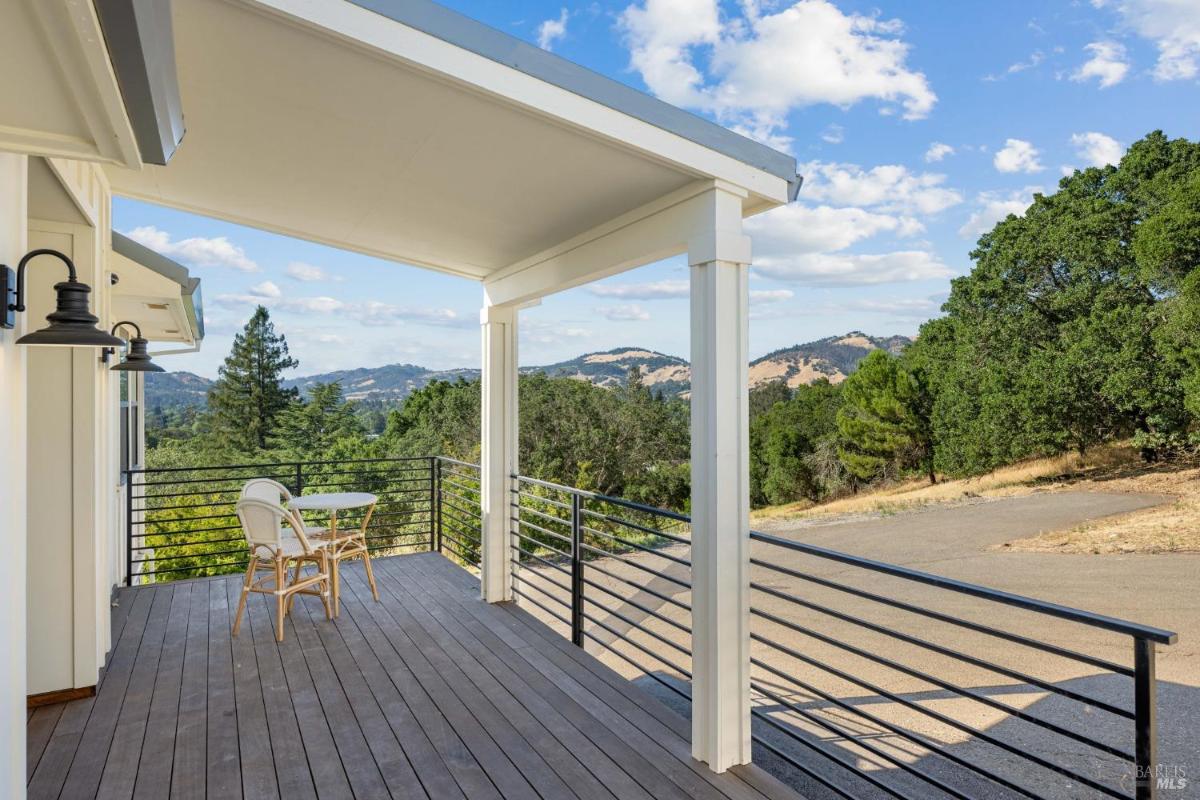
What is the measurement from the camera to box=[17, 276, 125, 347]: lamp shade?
182 cm

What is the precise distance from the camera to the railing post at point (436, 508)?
19.0ft

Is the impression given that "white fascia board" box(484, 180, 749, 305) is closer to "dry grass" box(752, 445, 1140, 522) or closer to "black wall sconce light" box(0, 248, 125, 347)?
"black wall sconce light" box(0, 248, 125, 347)

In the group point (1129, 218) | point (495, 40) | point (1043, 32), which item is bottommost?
point (495, 40)

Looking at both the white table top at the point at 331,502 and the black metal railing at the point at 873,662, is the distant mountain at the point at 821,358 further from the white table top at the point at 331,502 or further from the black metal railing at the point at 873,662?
the white table top at the point at 331,502

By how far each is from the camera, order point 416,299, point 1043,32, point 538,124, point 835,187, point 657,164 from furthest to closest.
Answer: point 416,299 → point 835,187 → point 1043,32 → point 657,164 → point 538,124

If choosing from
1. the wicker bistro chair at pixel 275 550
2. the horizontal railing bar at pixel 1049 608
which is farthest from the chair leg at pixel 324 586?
the horizontal railing bar at pixel 1049 608

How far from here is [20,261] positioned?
A: 1759 millimetres

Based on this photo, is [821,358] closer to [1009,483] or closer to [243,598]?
[1009,483]

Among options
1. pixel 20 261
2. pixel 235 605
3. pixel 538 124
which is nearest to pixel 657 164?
pixel 538 124

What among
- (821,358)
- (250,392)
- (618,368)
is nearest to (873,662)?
(618,368)

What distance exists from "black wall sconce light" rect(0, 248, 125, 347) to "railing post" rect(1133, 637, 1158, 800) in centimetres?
259

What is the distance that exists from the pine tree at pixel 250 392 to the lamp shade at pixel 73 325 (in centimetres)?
2702

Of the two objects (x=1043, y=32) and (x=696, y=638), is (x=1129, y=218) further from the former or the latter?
(x=696, y=638)

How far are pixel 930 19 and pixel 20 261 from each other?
984 inches
